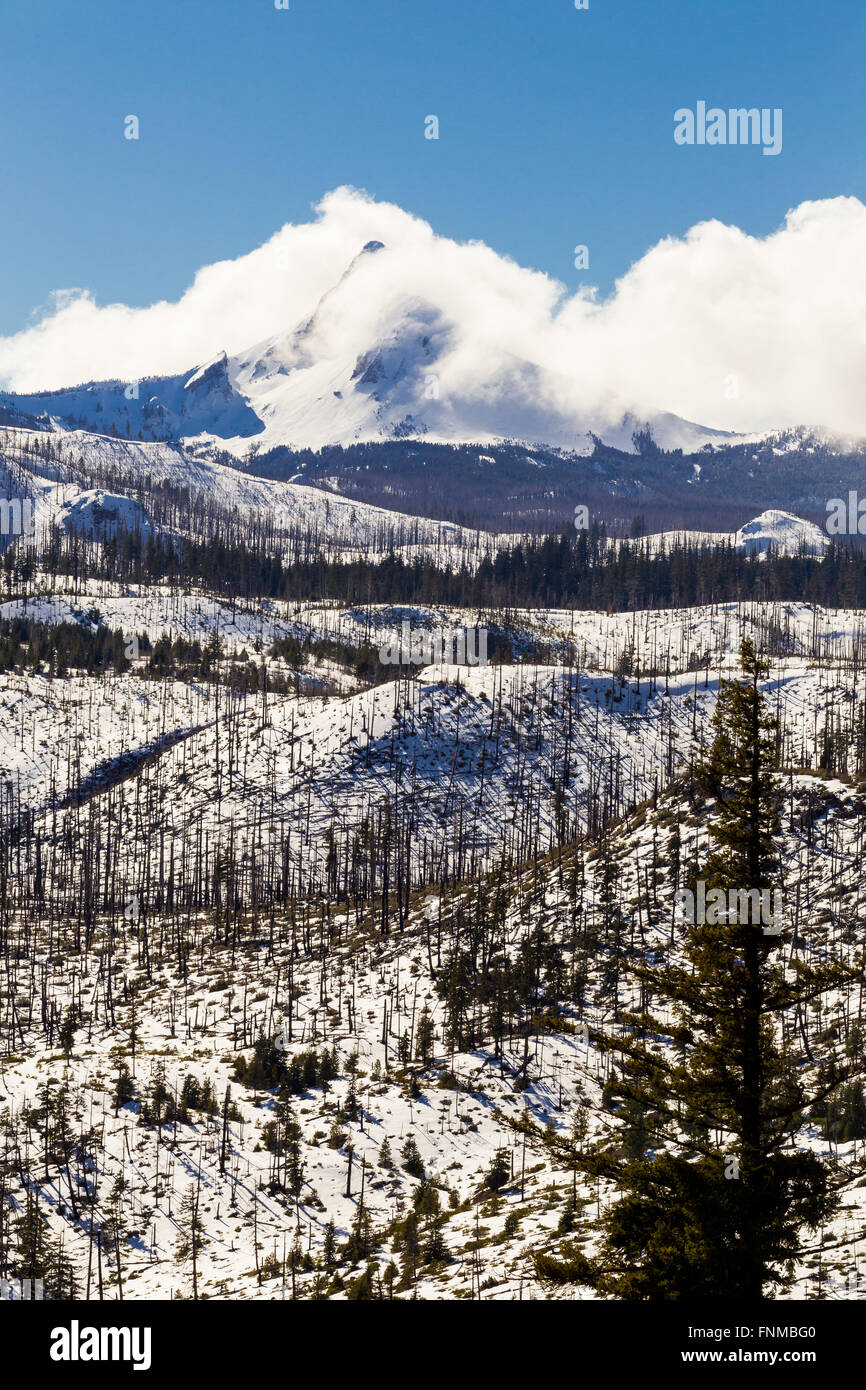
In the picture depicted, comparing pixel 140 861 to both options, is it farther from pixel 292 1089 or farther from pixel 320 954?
pixel 292 1089

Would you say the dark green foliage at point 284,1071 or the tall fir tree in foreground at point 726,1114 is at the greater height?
the tall fir tree in foreground at point 726,1114

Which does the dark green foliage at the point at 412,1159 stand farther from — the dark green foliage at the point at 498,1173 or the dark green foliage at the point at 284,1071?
the dark green foliage at the point at 284,1071

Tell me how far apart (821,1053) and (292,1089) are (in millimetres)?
45191

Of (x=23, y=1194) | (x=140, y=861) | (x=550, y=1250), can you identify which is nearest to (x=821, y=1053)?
(x=550, y=1250)

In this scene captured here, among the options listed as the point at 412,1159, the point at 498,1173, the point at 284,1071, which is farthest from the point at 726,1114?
the point at 284,1071

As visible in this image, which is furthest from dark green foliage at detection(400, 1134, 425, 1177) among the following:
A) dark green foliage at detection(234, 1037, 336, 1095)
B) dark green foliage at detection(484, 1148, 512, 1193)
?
dark green foliage at detection(234, 1037, 336, 1095)

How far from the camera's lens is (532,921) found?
126 metres

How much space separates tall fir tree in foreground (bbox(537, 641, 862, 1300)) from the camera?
21188 mm

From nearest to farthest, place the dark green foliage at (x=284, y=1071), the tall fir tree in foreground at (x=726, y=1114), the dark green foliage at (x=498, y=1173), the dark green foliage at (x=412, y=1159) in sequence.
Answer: the tall fir tree in foreground at (x=726, y=1114), the dark green foliage at (x=498, y=1173), the dark green foliage at (x=412, y=1159), the dark green foliage at (x=284, y=1071)

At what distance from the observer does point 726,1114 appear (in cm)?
2245

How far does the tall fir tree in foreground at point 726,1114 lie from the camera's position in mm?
21188

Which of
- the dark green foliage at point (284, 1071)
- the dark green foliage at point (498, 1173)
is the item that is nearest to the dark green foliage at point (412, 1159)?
the dark green foliage at point (498, 1173)

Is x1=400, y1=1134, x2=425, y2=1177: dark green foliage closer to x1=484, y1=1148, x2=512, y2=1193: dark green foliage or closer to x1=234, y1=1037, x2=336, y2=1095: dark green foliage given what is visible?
x1=484, y1=1148, x2=512, y2=1193: dark green foliage
